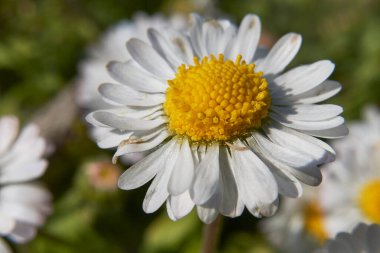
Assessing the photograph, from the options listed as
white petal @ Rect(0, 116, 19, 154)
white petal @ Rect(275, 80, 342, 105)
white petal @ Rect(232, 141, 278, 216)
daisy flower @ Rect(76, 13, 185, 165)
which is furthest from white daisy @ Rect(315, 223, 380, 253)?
daisy flower @ Rect(76, 13, 185, 165)

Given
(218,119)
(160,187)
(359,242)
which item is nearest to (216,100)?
(218,119)

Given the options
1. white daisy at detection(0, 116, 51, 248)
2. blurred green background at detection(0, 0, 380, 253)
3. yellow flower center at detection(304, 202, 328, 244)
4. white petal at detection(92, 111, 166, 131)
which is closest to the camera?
white petal at detection(92, 111, 166, 131)

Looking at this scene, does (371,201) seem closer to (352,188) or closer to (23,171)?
(352,188)

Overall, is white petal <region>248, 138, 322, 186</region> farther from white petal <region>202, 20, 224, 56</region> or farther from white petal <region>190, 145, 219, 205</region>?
white petal <region>202, 20, 224, 56</region>

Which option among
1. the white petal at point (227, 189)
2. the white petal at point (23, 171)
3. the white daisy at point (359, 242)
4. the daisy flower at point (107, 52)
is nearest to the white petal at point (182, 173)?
the white petal at point (227, 189)

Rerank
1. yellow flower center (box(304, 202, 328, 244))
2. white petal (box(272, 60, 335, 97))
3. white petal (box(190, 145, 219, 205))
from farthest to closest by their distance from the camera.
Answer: yellow flower center (box(304, 202, 328, 244))
white petal (box(272, 60, 335, 97))
white petal (box(190, 145, 219, 205))

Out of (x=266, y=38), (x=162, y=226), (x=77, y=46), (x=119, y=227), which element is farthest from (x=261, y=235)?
(x=77, y=46)

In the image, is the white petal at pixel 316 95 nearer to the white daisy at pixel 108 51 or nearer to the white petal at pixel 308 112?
the white petal at pixel 308 112
